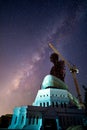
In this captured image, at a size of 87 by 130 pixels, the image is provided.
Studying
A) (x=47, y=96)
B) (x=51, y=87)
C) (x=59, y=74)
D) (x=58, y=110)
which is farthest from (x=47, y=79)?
(x=59, y=74)

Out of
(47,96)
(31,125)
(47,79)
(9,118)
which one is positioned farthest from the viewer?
(47,79)

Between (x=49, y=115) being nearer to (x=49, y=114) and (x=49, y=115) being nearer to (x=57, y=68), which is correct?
(x=49, y=114)

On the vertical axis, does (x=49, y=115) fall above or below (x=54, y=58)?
below

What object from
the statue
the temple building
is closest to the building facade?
the temple building

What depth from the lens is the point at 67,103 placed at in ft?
214

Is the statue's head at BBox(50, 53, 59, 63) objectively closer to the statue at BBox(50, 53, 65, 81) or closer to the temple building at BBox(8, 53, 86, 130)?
the statue at BBox(50, 53, 65, 81)

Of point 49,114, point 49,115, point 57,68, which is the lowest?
point 49,115

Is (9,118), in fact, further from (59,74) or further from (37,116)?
(59,74)

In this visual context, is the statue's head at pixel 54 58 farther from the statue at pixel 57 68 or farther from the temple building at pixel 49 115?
the temple building at pixel 49 115

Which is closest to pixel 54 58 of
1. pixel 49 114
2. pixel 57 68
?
pixel 57 68

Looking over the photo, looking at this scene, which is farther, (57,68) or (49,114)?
(57,68)

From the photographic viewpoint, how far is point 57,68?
4781 inches

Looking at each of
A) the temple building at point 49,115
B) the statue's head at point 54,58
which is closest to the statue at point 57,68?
the statue's head at point 54,58

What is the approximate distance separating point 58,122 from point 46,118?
401 centimetres
